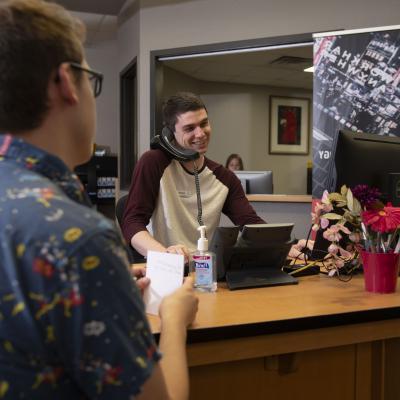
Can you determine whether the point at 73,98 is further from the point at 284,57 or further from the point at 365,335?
the point at 284,57

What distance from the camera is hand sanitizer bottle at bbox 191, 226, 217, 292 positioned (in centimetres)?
137

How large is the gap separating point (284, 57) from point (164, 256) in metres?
5.21

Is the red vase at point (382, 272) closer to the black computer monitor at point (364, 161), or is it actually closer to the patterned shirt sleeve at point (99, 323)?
the black computer monitor at point (364, 161)

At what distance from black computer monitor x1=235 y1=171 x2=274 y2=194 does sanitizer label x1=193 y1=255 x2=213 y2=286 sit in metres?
2.74

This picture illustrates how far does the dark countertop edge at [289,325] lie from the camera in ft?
3.47

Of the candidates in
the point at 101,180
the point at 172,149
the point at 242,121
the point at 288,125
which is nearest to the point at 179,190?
the point at 172,149

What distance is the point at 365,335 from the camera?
48.0 inches

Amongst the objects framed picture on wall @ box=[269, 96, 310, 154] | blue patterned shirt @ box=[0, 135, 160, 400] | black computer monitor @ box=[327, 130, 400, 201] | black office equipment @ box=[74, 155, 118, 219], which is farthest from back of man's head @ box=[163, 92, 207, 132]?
framed picture on wall @ box=[269, 96, 310, 154]

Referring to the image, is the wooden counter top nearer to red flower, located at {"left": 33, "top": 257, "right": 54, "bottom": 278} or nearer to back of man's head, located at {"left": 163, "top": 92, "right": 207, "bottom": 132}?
back of man's head, located at {"left": 163, "top": 92, "right": 207, "bottom": 132}

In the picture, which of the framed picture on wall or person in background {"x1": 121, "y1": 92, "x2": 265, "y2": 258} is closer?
person in background {"x1": 121, "y1": 92, "x2": 265, "y2": 258}

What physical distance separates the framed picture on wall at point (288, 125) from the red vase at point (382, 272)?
20.0 feet

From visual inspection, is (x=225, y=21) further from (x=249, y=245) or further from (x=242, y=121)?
(x=249, y=245)

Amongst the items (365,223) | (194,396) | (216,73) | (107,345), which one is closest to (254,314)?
(194,396)

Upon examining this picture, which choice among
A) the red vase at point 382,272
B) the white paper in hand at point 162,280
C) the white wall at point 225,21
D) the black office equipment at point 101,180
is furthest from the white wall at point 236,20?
the white paper in hand at point 162,280
